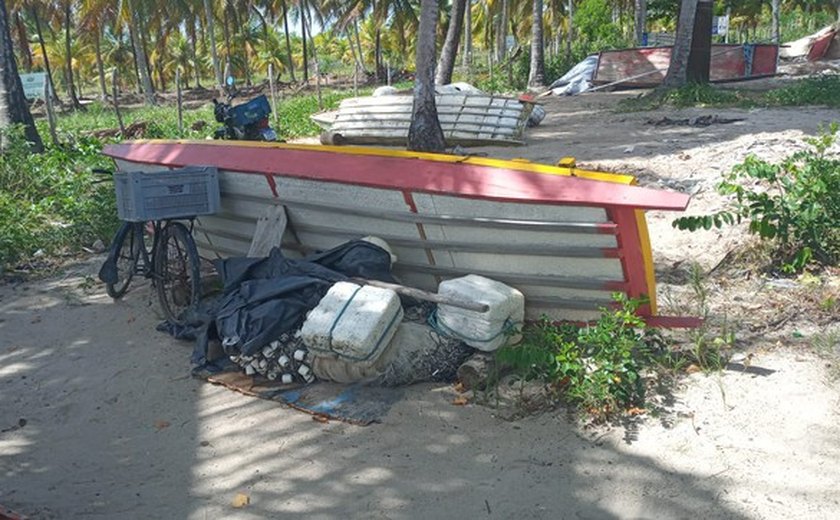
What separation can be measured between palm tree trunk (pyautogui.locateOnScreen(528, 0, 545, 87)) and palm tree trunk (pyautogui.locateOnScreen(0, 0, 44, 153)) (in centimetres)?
1286

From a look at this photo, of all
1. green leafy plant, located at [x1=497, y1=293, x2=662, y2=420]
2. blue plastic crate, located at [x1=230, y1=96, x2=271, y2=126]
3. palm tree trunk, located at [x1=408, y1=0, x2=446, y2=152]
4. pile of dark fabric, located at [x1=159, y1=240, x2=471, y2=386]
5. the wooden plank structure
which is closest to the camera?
green leafy plant, located at [x1=497, y1=293, x2=662, y2=420]

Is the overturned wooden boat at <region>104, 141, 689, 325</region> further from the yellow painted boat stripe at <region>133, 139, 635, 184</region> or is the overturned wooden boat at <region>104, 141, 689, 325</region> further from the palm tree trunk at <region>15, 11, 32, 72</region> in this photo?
the palm tree trunk at <region>15, 11, 32, 72</region>

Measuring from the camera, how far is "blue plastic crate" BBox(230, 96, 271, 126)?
7539 millimetres

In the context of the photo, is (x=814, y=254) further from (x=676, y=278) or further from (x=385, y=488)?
(x=385, y=488)

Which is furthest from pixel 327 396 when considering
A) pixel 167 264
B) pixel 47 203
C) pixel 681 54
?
pixel 681 54

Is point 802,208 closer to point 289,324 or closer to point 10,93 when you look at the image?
point 289,324

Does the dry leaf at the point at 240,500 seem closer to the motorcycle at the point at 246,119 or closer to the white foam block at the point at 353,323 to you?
the white foam block at the point at 353,323

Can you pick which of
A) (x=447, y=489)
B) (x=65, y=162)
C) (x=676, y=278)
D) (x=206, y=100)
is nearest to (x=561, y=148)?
(x=676, y=278)

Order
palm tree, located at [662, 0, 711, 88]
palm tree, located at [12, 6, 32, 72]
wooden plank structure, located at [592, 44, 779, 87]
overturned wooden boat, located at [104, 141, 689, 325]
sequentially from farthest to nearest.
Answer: palm tree, located at [12, 6, 32, 72] < wooden plank structure, located at [592, 44, 779, 87] < palm tree, located at [662, 0, 711, 88] < overturned wooden boat, located at [104, 141, 689, 325]

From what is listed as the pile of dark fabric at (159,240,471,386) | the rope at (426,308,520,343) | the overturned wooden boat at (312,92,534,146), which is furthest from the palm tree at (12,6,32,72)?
the rope at (426,308,520,343)

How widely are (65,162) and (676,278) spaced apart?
8.06m

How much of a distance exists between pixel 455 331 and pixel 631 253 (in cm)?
107

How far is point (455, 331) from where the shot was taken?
4.37m

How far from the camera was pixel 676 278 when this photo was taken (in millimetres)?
5441
